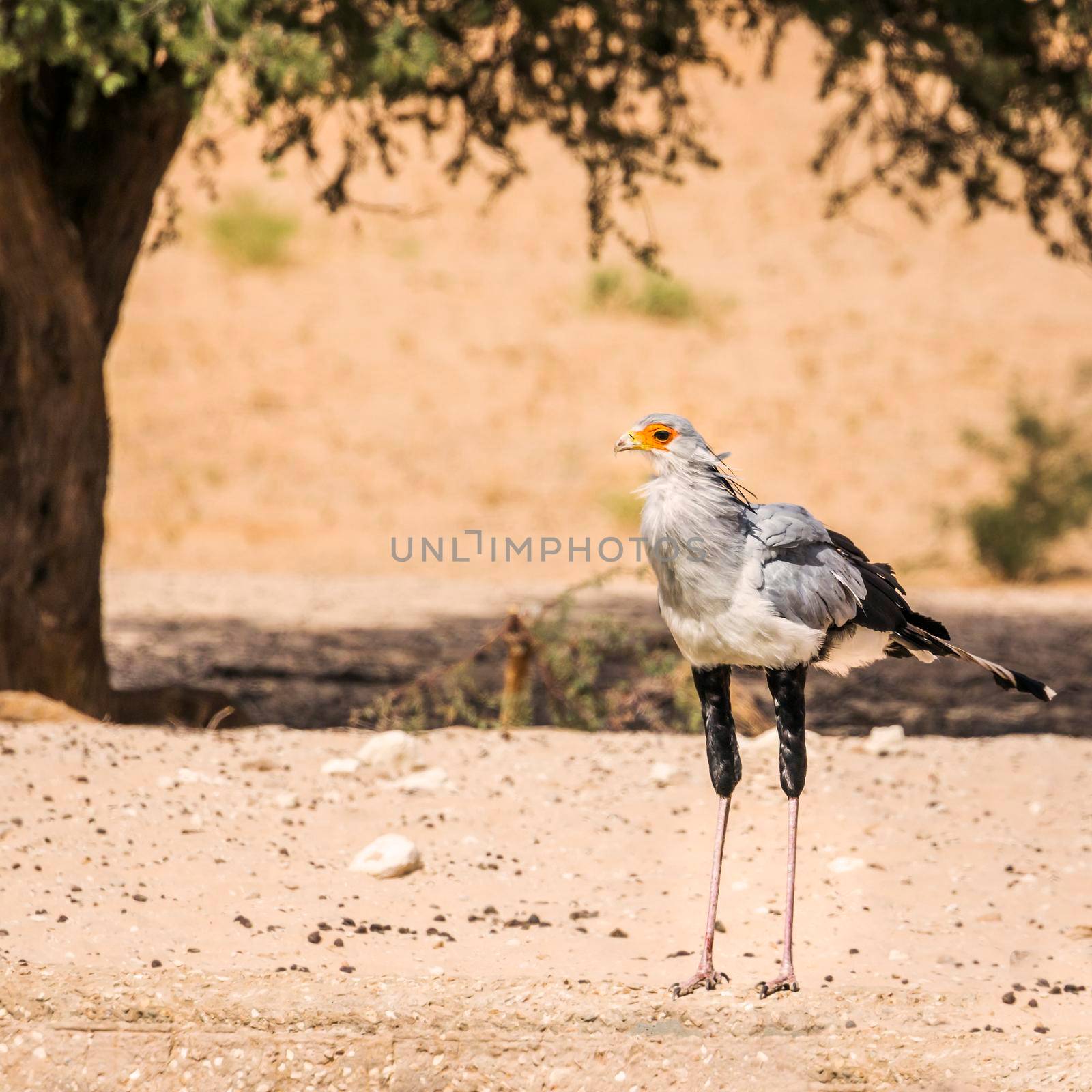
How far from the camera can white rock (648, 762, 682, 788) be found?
18.4 ft

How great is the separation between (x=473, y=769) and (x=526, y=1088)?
205 centimetres

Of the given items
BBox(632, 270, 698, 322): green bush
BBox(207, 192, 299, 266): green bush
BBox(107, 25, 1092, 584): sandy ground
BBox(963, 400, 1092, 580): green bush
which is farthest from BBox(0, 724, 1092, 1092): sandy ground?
BBox(207, 192, 299, 266): green bush

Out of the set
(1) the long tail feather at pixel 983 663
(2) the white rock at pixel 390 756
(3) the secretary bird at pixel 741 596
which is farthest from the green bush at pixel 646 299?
(3) the secretary bird at pixel 741 596

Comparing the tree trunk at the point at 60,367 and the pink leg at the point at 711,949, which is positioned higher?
the tree trunk at the point at 60,367

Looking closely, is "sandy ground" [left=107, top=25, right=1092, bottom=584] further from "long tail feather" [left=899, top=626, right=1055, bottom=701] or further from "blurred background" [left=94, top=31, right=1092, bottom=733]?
"long tail feather" [left=899, top=626, right=1055, bottom=701]

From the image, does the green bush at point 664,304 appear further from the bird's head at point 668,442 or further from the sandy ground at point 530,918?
the bird's head at point 668,442

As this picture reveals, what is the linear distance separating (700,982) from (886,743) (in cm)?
232

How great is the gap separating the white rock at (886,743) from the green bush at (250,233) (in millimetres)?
19916

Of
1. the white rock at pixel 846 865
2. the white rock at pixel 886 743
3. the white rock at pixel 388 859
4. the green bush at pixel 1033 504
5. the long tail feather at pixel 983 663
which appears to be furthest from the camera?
the green bush at pixel 1033 504

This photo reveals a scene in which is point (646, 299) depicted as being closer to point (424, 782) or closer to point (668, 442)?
point (424, 782)

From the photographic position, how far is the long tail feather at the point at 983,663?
13.3 feet

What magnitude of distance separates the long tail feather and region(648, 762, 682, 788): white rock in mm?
1676

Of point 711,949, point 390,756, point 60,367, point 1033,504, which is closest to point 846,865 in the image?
point 711,949

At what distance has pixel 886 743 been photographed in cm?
601
